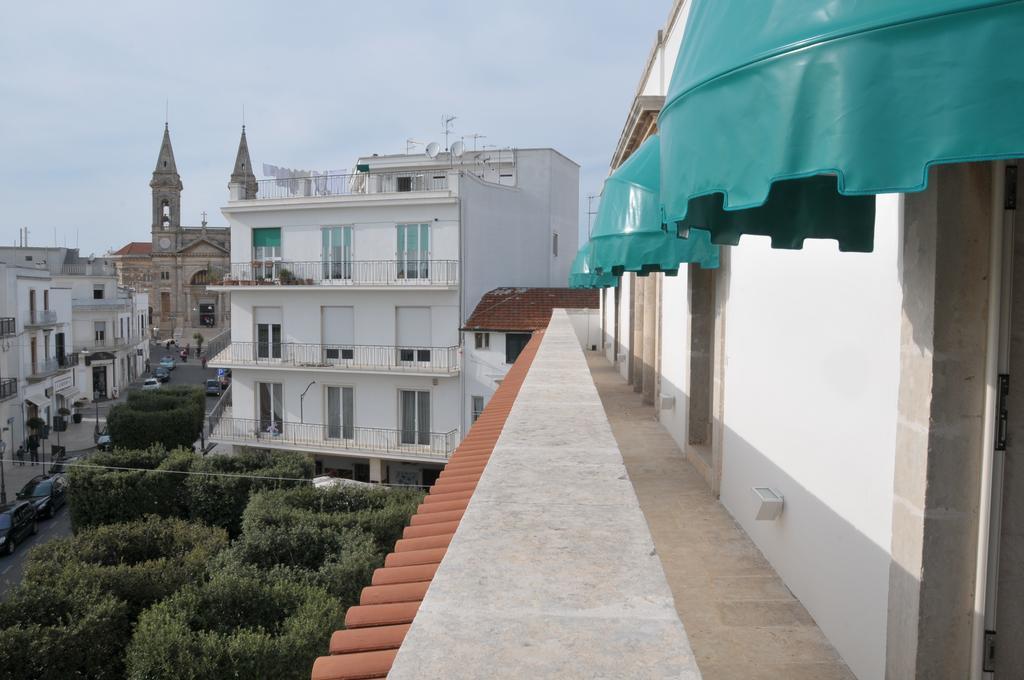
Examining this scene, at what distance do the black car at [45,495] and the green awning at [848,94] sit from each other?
1201 inches

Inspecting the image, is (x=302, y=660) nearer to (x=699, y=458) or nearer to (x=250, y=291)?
(x=699, y=458)

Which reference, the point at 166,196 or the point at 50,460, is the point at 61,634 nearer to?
the point at 50,460

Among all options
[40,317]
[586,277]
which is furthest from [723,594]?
[40,317]

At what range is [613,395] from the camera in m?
13.2

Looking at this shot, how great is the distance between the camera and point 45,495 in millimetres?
28406

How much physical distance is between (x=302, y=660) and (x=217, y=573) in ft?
13.4

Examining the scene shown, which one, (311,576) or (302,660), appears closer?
(302,660)

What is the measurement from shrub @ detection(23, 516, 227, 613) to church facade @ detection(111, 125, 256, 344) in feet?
238

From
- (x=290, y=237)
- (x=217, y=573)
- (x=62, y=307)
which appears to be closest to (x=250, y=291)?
(x=290, y=237)

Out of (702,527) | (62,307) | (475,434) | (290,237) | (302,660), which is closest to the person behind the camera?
(475,434)

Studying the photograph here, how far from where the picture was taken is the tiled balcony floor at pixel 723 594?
11.8ft

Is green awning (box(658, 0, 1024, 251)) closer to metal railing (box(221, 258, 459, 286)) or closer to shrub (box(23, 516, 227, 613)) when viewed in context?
shrub (box(23, 516, 227, 613))

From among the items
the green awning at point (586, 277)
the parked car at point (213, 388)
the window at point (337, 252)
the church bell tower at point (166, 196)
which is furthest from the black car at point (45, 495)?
the church bell tower at point (166, 196)

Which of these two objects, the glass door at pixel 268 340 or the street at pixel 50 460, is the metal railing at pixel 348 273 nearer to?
Answer: the glass door at pixel 268 340
